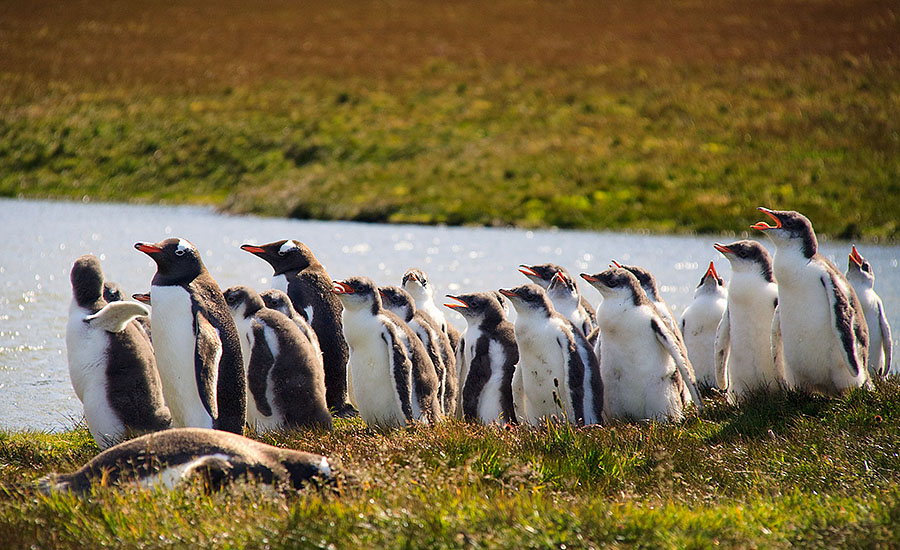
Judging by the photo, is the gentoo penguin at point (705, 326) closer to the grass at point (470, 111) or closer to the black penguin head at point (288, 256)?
the black penguin head at point (288, 256)

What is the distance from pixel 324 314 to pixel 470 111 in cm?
2673

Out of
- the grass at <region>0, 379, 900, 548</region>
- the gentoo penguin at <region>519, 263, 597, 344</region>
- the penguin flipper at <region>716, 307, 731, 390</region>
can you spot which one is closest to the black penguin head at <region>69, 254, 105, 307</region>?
the grass at <region>0, 379, 900, 548</region>

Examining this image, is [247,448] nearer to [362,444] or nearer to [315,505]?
[315,505]

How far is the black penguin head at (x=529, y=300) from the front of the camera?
24.1 feet

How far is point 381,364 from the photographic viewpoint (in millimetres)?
7340

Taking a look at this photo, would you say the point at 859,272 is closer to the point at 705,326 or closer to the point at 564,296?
the point at 705,326

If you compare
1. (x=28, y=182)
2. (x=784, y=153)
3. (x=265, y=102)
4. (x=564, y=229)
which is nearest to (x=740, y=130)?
(x=784, y=153)

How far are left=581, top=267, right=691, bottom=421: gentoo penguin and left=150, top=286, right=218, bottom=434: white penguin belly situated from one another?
9.91ft

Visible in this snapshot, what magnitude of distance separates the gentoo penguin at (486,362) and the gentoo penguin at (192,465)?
120 inches

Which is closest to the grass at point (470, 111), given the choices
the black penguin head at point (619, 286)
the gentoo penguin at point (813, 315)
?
the gentoo penguin at point (813, 315)

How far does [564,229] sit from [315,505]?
68.0 ft

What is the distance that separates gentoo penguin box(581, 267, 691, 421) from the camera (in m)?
7.47

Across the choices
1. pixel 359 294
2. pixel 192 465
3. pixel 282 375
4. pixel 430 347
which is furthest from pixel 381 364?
pixel 192 465

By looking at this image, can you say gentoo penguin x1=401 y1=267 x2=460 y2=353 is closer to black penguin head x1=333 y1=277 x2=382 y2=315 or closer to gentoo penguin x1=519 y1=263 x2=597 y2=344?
gentoo penguin x1=519 y1=263 x2=597 y2=344
